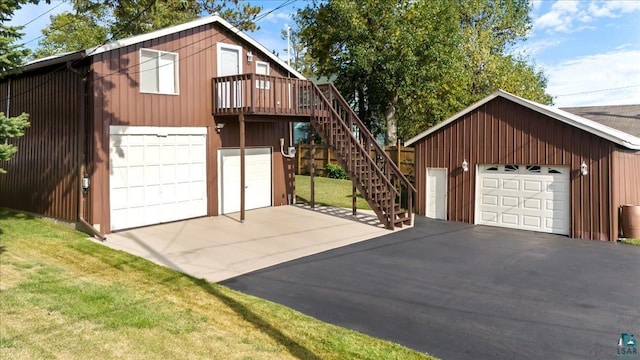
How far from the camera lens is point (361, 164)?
540 inches

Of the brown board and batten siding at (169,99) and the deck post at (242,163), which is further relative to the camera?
the deck post at (242,163)

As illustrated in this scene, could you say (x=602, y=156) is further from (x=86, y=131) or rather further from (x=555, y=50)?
(x=555, y=50)

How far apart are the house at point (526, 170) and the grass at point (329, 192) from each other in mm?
2897

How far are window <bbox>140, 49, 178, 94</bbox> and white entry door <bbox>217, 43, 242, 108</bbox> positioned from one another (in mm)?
1344

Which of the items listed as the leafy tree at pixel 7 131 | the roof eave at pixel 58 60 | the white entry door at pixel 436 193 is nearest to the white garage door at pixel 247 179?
the roof eave at pixel 58 60

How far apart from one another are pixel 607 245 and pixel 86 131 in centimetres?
1269

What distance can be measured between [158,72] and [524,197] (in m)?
10.5

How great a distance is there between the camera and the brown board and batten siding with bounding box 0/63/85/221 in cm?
1155

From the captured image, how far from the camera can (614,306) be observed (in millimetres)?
6938

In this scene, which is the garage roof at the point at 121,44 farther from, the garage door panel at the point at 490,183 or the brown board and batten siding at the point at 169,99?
the garage door panel at the point at 490,183

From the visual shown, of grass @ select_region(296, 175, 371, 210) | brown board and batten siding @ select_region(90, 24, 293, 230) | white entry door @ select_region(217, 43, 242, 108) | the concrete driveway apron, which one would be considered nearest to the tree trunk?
grass @ select_region(296, 175, 371, 210)

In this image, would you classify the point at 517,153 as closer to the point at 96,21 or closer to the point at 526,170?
the point at 526,170

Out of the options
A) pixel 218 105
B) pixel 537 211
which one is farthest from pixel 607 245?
pixel 218 105

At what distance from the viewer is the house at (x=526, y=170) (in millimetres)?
11922
